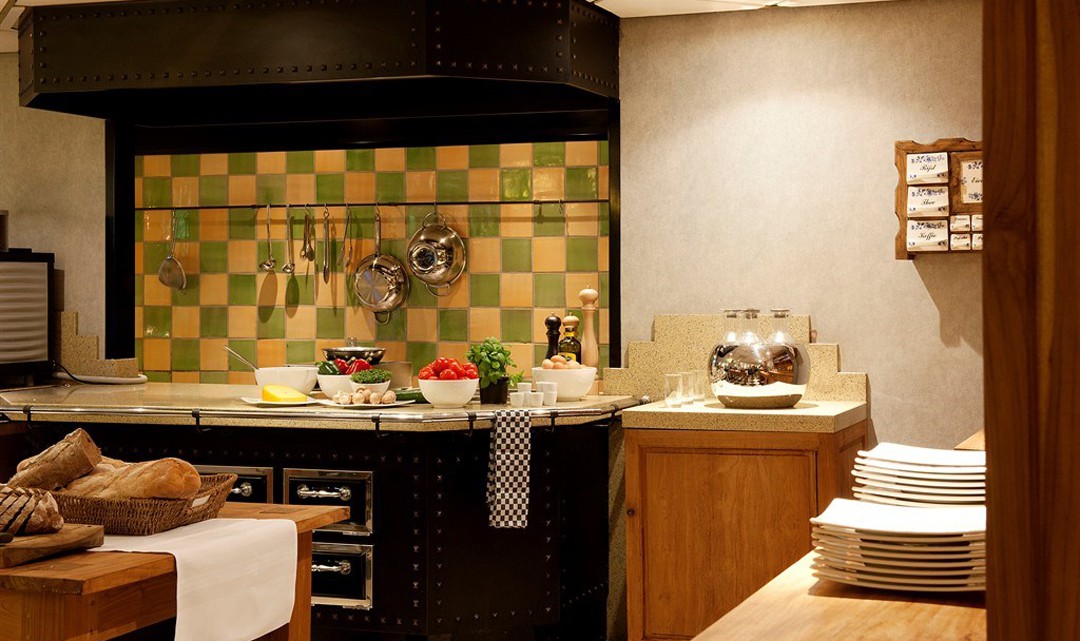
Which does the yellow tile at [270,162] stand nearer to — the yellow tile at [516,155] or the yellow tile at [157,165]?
the yellow tile at [157,165]

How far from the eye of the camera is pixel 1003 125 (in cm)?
72

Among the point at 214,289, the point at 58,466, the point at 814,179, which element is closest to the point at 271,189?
the point at 214,289

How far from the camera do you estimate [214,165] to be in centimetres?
564

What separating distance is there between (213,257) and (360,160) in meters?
0.88

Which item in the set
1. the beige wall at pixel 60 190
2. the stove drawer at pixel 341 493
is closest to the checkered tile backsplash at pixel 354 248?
the beige wall at pixel 60 190

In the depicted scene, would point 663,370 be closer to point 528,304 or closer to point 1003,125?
point 528,304

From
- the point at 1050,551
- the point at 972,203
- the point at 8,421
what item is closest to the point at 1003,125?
the point at 1050,551

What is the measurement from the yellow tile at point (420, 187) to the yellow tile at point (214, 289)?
1009mm

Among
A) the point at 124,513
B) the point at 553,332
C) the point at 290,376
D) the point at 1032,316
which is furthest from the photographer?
the point at 553,332

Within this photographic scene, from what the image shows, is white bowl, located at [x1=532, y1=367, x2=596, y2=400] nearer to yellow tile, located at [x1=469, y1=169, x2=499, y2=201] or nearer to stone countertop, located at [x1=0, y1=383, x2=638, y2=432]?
stone countertop, located at [x1=0, y1=383, x2=638, y2=432]

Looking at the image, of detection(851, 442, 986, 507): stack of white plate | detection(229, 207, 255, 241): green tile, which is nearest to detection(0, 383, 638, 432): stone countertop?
detection(229, 207, 255, 241): green tile

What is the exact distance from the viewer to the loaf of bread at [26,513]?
1.99 meters

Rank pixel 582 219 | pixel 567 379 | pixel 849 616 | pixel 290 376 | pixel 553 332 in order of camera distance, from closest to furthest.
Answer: pixel 849 616 < pixel 567 379 < pixel 290 376 < pixel 553 332 < pixel 582 219

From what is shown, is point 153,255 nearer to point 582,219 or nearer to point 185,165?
point 185,165
